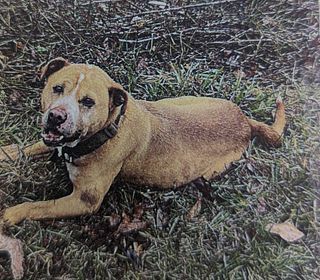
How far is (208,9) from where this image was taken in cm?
120

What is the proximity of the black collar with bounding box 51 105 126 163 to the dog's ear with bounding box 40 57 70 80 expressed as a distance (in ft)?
0.42

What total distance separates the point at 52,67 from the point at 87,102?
11 cm

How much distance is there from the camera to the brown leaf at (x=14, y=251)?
3.30 feet

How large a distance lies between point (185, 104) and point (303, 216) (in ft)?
0.90

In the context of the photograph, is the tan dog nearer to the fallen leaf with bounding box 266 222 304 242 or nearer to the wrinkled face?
the wrinkled face

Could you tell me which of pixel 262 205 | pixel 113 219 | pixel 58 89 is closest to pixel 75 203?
pixel 113 219

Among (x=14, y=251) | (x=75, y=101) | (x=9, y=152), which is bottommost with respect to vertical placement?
(x=14, y=251)

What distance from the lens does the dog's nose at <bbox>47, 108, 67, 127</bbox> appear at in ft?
3.34

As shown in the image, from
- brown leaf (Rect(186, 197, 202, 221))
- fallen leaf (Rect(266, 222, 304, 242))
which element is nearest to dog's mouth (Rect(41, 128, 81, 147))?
brown leaf (Rect(186, 197, 202, 221))

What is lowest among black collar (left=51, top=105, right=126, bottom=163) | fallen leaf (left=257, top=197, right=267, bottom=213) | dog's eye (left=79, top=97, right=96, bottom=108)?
fallen leaf (left=257, top=197, right=267, bottom=213)

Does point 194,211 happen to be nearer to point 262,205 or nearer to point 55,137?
point 262,205

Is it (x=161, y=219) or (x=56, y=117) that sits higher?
(x=56, y=117)

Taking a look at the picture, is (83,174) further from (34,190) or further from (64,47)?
(64,47)

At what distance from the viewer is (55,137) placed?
1.05m
